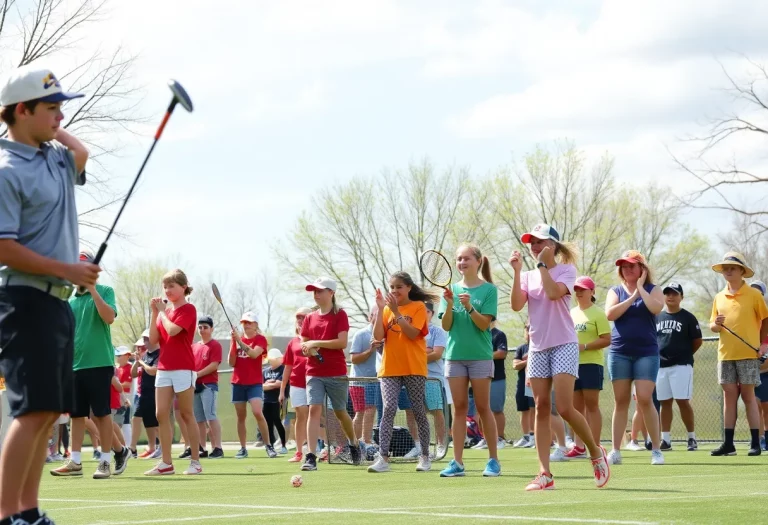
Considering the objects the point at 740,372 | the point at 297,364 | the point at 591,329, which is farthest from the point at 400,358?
the point at 740,372

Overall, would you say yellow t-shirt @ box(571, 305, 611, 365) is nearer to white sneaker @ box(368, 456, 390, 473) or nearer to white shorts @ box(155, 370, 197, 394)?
white sneaker @ box(368, 456, 390, 473)

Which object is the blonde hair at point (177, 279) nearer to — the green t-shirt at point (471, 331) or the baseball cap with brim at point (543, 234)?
the green t-shirt at point (471, 331)

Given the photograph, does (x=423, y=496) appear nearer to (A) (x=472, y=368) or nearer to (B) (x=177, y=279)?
(A) (x=472, y=368)

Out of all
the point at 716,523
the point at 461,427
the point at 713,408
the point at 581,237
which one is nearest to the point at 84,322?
the point at 461,427

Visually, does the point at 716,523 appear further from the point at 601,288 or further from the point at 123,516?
the point at 601,288

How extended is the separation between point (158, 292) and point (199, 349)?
49324 mm

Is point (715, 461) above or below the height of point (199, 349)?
below

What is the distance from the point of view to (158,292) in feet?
222

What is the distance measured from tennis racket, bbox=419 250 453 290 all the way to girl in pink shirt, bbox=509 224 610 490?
1.99 metres

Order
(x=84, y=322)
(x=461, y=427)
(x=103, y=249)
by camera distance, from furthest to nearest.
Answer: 1. (x=84, y=322)
2. (x=461, y=427)
3. (x=103, y=249)

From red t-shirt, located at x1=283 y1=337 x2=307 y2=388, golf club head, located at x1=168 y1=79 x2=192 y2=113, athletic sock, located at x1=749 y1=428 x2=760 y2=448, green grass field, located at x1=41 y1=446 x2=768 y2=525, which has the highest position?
golf club head, located at x1=168 y1=79 x2=192 y2=113

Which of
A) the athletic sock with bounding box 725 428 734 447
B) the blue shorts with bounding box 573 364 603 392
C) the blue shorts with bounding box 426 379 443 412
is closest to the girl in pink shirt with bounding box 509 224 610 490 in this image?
the blue shorts with bounding box 573 364 603 392

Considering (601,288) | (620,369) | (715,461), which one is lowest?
(715,461)

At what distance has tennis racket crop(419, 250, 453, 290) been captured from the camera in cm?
1183
